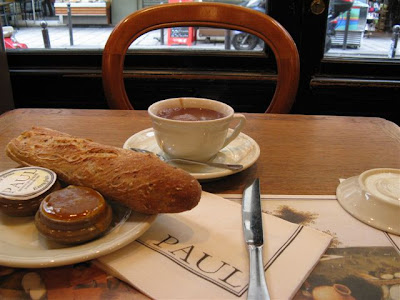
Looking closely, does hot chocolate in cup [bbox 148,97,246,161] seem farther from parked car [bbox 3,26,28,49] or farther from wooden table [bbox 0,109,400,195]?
parked car [bbox 3,26,28,49]

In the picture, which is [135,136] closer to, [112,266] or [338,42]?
[112,266]

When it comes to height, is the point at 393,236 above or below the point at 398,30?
below

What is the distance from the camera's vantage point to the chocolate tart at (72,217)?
1.28 feet

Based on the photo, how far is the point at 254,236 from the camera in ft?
1.43

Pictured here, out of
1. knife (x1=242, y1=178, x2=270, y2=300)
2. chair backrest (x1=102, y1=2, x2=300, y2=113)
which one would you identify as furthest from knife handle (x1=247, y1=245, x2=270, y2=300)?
chair backrest (x1=102, y1=2, x2=300, y2=113)

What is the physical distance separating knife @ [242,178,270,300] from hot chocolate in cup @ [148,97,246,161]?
103 mm

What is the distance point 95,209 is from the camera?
41 centimetres

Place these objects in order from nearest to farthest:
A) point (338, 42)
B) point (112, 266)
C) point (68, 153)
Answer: point (112, 266), point (68, 153), point (338, 42)

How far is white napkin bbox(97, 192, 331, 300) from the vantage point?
0.37 meters

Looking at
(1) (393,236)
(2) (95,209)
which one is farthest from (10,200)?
(1) (393,236)

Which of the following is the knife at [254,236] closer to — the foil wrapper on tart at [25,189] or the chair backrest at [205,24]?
the foil wrapper on tart at [25,189]

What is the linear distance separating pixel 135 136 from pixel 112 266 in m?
0.37

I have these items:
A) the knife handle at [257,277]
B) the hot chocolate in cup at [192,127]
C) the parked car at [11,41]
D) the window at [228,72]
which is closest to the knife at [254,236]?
the knife handle at [257,277]

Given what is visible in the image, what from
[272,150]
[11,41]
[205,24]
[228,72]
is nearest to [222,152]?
[272,150]
